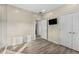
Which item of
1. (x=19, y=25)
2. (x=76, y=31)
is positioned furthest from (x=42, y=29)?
(x=76, y=31)

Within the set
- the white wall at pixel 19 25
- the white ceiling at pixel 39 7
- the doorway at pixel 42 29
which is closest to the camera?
the white ceiling at pixel 39 7

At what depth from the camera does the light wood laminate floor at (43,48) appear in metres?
1.92

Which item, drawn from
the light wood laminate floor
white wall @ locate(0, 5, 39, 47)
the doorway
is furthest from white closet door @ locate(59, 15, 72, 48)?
white wall @ locate(0, 5, 39, 47)

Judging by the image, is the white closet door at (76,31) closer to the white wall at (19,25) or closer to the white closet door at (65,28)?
the white closet door at (65,28)

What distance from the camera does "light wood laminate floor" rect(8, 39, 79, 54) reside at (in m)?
1.92

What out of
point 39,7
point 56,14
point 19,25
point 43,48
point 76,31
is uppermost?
point 39,7

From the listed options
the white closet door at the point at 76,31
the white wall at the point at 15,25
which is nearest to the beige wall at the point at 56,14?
the white closet door at the point at 76,31

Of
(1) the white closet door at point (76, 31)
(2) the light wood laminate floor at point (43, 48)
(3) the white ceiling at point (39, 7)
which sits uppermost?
(3) the white ceiling at point (39, 7)

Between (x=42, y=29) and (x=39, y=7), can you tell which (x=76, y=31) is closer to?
(x=42, y=29)

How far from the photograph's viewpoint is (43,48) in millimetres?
1958

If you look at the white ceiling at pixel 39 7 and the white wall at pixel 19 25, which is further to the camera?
the white wall at pixel 19 25

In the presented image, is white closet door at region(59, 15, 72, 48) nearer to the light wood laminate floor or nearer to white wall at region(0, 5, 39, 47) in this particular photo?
the light wood laminate floor

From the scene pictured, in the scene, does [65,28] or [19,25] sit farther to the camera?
[65,28]
